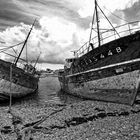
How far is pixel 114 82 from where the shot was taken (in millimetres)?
10695

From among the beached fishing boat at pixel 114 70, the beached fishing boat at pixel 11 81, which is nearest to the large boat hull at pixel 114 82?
the beached fishing boat at pixel 114 70

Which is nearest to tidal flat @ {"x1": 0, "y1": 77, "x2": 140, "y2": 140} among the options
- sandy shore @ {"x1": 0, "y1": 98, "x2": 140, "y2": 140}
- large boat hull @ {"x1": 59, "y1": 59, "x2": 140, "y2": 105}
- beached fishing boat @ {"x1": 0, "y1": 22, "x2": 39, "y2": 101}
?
sandy shore @ {"x1": 0, "y1": 98, "x2": 140, "y2": 140}

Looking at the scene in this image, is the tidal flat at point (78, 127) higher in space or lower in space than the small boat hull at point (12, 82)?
lower

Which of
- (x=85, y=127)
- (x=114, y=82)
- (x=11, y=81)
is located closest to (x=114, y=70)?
(x=114, y=82)

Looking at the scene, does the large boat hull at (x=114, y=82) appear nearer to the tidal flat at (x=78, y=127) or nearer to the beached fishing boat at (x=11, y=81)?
the tidal flat at (x=78, y=127)

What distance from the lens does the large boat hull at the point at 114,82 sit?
9578 mm

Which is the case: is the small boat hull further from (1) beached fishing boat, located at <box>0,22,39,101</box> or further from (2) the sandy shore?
(2) the sandy shore

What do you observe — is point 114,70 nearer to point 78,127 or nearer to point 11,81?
point 78,127

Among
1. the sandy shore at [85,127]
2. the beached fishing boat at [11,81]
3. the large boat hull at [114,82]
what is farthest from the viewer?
the beached fishing boat at [11,81]

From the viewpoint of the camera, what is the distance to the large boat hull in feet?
31.4

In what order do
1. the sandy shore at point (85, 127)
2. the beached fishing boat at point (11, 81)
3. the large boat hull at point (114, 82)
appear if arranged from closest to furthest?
1. the sandy shore at point (85, 127)
2. the large boat hull at point (114, 82)
3. the beached fishing boat at point (11, 81)

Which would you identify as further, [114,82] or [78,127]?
[114,82]

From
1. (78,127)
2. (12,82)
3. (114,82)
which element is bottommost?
(78,127)

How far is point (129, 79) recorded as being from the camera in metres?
9.79
